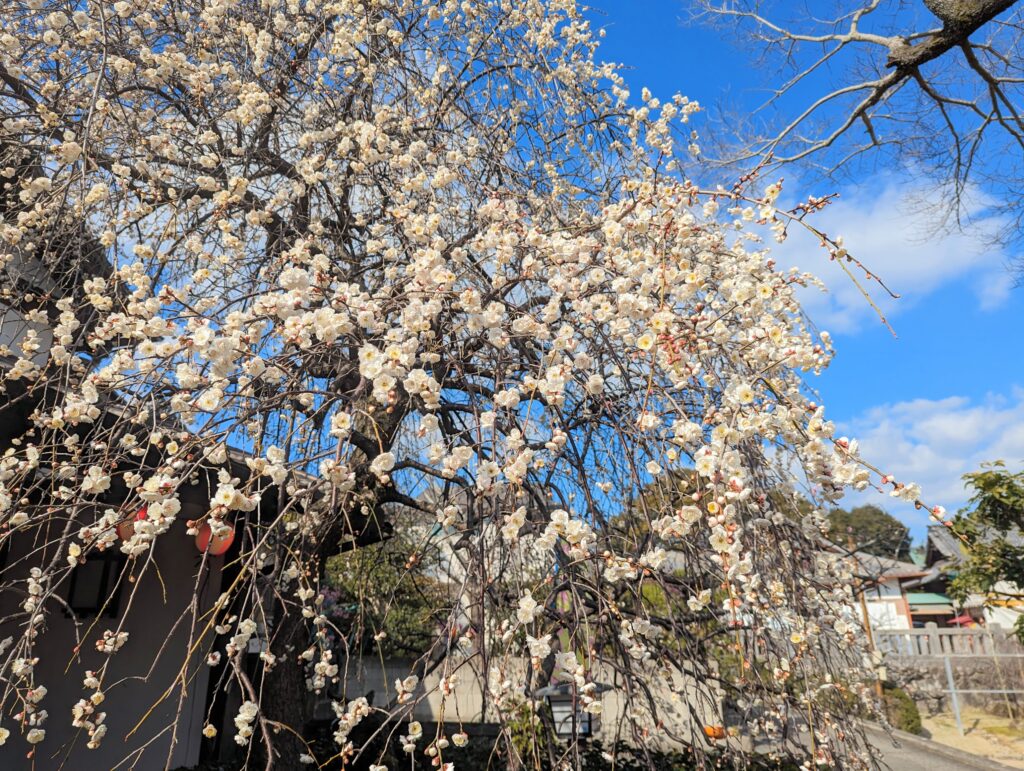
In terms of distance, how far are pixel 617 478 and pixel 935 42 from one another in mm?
3322

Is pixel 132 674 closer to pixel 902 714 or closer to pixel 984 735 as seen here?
pixel 902 714

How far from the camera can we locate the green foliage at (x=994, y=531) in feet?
24.2

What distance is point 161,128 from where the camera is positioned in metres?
3.34

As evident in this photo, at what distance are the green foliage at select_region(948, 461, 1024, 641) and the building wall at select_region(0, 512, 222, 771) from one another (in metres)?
7.84

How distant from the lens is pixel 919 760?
7.20 metres

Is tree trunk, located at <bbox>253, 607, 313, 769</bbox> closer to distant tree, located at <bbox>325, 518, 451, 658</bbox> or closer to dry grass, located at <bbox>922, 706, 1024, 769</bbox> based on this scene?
distant tree, located at <bbox>325, 518, 451, 658</bbox>

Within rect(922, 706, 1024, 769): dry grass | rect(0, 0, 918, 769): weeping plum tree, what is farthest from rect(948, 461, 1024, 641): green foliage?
rect(0, 0, 918, 769): weeping plum tree

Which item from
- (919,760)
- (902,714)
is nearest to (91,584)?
(919,760)

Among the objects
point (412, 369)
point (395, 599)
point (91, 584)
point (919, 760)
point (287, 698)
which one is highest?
point (412, 369)

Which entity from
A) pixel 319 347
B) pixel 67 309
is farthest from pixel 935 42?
pixel 67 309

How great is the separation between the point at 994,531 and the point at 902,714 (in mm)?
2784

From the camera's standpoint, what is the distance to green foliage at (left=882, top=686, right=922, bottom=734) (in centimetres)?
852

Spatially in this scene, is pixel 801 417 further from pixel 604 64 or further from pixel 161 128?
pixel 161 128

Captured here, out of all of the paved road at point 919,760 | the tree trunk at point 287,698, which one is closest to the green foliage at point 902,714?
the paved road at point 919,760
